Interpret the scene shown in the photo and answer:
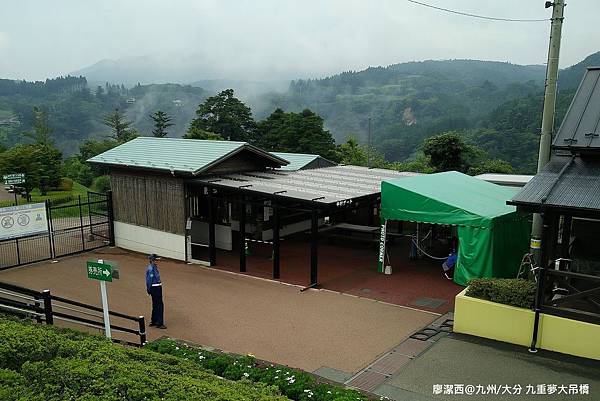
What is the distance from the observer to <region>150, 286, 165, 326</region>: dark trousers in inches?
419

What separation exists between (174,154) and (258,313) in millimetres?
7930

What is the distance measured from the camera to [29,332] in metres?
6.84

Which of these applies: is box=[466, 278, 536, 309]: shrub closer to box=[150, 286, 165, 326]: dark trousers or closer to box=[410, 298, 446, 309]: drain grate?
box=[410, 298, 446, 309]: drain grate

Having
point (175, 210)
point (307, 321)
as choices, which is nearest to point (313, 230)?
point (307, 321)

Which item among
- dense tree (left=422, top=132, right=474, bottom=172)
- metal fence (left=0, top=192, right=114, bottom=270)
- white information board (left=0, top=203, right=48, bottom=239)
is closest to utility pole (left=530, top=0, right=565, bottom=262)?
metal fence (left=0, top=192, right=114, bottom=270)

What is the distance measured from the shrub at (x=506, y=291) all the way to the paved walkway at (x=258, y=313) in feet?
5.20

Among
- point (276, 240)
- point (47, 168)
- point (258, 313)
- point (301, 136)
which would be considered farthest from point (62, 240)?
point (301, 136)

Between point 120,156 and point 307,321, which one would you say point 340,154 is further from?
point 307,321

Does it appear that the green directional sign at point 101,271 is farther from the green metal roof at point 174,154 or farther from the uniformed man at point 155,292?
the green metal roof at point 174,154

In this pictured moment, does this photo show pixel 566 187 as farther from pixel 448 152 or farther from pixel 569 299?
pixel 448 152

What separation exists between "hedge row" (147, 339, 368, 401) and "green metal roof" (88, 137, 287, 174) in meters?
7.48

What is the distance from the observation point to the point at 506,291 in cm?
946

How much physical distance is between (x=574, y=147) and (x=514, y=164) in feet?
147

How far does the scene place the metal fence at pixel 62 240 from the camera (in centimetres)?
1630
